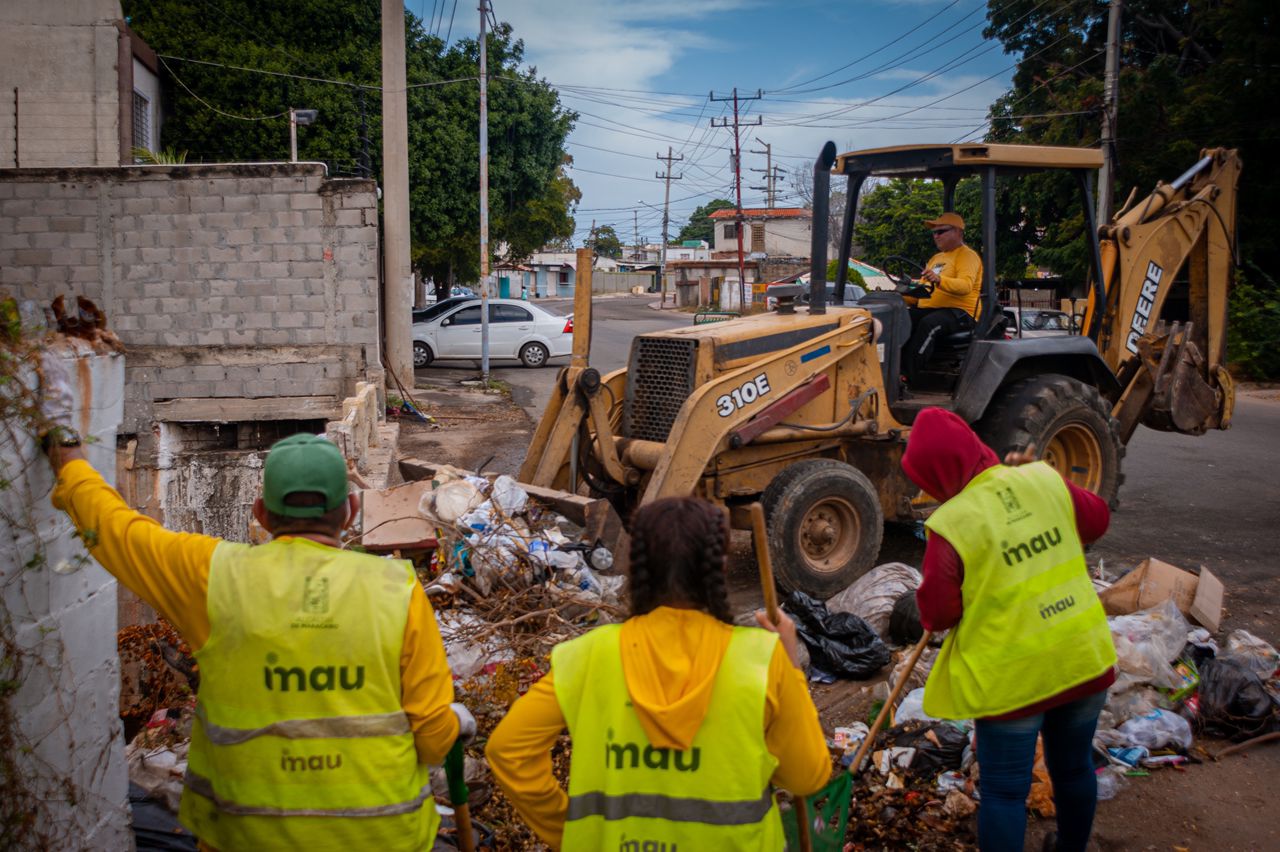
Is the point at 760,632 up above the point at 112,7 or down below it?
below

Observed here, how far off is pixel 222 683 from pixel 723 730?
3.54 ft

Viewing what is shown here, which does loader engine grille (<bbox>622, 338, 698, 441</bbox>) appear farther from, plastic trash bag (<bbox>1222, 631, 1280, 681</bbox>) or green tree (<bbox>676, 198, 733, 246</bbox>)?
green tree (<bbox>676, 198, 733, 246</bbox>)

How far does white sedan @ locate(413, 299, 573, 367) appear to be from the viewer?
2150cm

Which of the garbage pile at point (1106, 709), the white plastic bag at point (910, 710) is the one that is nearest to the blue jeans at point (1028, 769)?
the garbage pile at point (1106, 709)

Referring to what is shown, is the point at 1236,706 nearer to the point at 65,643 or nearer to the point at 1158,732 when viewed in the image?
the point at 1158,732

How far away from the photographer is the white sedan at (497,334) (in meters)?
21.5

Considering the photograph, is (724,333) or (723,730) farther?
(724,333)

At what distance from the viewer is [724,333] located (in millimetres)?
6566

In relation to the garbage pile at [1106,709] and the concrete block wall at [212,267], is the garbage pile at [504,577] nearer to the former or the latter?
the garbage pile at [1106,709]

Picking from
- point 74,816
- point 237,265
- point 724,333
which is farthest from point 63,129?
point 74,816

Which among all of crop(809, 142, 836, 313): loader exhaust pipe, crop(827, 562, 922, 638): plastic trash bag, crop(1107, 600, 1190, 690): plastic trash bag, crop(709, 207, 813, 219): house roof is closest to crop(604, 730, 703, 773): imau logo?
crop(1107, 600, 1190, 690): plastic trash bag

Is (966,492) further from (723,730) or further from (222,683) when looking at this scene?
(222,683)

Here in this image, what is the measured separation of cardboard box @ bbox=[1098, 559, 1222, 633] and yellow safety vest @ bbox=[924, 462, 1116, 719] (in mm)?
2435

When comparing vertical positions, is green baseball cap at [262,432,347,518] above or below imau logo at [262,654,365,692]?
above
